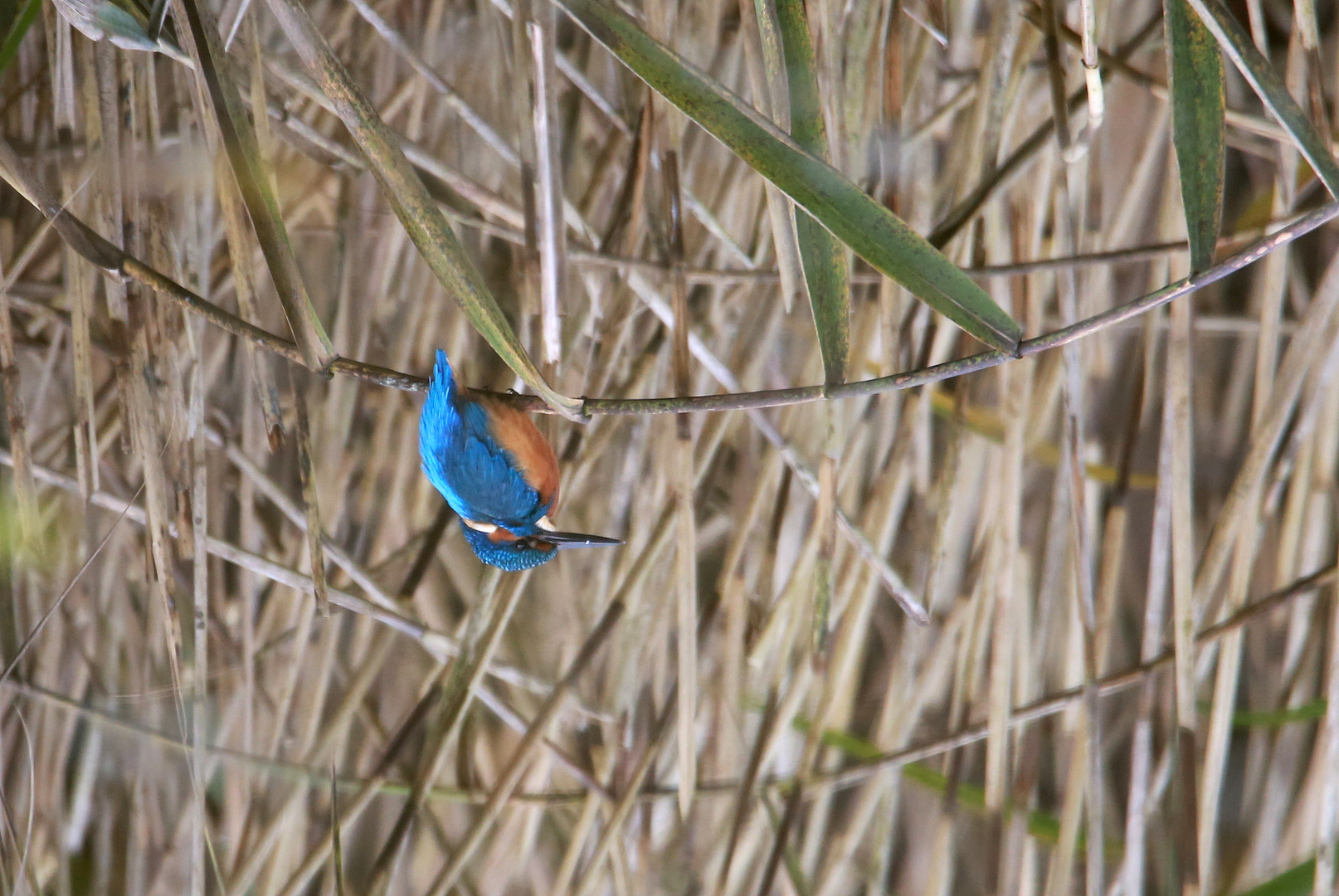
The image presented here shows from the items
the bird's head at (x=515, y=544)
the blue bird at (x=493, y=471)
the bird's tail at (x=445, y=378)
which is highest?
the bird's tail at (x=445, y=378)

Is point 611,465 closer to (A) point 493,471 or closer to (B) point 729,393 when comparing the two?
(A) point 493,471

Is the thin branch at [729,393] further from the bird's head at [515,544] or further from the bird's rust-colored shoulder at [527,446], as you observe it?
the bird's head at [515,544]

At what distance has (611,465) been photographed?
0.87m

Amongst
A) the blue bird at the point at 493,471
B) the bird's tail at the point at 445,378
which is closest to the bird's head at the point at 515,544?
Answer: the blue bird at the point at 493,471

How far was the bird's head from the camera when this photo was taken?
722mm

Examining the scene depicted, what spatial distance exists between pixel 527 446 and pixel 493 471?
35 mm

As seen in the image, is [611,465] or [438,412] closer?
[438,412]

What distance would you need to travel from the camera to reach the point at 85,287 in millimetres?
673

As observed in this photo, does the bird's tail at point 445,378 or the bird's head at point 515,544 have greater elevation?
the bird's tail at point 445,378

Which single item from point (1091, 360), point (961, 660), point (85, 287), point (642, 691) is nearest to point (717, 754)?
point (642, 691)

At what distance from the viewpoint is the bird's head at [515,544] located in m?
0.72

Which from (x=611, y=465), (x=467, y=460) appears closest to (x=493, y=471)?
(x=467, y=460)

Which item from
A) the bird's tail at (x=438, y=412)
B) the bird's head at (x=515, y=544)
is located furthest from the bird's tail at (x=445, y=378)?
the bird's head at (x=515, y=544)

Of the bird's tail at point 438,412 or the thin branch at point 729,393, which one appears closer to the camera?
the thin branch at point 729,393
